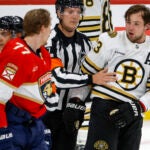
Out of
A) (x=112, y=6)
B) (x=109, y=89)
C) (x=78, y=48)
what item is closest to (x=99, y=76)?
(x=109, y=89)

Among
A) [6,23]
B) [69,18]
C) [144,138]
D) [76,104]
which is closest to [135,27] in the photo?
[69,18]

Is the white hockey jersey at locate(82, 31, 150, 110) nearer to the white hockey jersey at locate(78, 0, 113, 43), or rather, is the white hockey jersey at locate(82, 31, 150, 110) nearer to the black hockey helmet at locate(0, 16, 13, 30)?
the black hockey helmet at locate(0, 16, 13, 30)

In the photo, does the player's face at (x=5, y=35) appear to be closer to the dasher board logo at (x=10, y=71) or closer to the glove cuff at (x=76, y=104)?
the glove cuff at (x=76, y=104)

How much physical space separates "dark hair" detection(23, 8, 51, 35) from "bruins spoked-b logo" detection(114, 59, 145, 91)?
1.50 feet

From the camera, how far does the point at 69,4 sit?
114 inches

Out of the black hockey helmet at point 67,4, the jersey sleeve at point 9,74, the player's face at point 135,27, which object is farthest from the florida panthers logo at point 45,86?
the black hockey helmet at point 67,4

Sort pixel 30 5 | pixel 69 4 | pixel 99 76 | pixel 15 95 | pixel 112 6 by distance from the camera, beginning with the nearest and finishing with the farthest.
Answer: pixel 15 95 → pixel 99 76 → pixel 69 4 → pixel 30 5 → pixel 112 6

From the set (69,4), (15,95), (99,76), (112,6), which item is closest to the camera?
(15,95)

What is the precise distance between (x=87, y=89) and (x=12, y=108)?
57 cm

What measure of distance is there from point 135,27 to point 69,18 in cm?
38

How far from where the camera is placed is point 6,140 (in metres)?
2.31

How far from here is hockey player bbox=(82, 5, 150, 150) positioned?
2641 millimetres

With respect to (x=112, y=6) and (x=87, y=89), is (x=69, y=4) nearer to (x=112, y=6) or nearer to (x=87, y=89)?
(x=87, y=89)

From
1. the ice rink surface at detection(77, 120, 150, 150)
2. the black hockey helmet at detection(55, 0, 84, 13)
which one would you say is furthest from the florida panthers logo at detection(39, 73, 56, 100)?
the ice rink surface at detection(77, 120, 150, 150)
